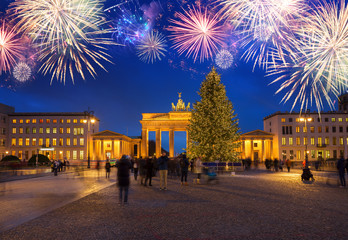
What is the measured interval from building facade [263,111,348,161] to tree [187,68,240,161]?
1993 inches

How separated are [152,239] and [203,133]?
33779 millimetres

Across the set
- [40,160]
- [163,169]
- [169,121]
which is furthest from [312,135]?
[163,169]

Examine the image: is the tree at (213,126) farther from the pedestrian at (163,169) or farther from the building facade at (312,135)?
the building facade at (312,135)

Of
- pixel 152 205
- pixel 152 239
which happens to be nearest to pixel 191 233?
pixel 152 239

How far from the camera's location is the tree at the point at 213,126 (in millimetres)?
39531

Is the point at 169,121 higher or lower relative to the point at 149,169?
higher

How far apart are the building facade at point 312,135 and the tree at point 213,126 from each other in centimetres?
5062

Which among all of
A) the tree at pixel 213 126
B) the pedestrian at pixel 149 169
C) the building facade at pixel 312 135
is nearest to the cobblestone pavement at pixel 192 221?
the pedestrian at pixel 149 169

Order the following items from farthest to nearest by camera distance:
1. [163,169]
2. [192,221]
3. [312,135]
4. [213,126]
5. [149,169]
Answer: [312,135]
[213,126]
[149,169]
[163,169]
[192,221]

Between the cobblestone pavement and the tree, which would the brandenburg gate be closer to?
the tree

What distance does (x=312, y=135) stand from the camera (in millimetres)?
86938

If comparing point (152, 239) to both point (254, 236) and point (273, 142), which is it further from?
point (273, 142)

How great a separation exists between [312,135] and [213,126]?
57.9m

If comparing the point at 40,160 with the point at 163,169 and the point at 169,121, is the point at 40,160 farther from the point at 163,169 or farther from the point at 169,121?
the point at 163,169
